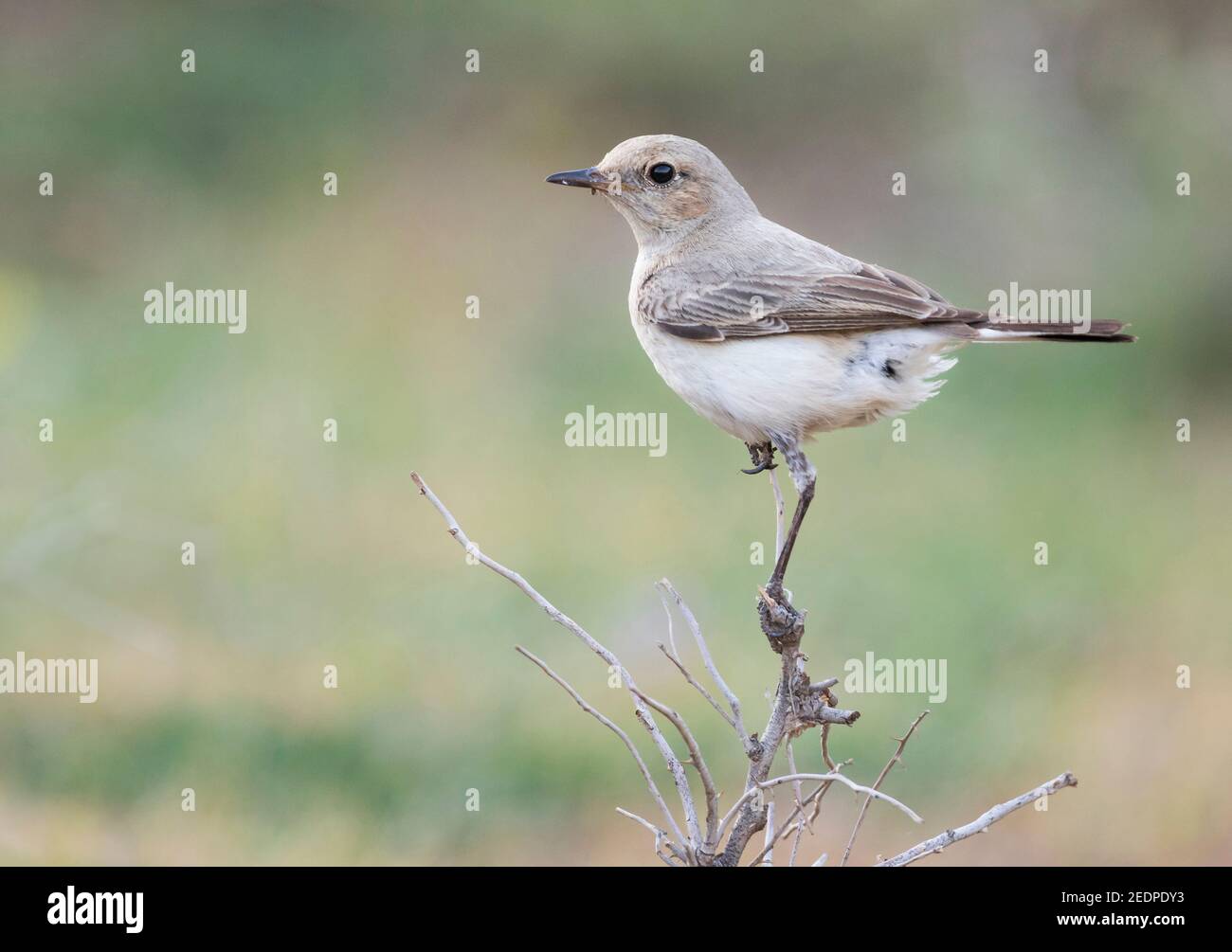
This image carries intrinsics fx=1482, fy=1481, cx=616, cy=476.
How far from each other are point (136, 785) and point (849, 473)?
21.5ft

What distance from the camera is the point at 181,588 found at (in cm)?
1032

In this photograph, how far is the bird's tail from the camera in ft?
13.8

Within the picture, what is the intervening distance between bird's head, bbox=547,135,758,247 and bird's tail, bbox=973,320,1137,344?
1094mm

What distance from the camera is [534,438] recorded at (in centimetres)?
1232

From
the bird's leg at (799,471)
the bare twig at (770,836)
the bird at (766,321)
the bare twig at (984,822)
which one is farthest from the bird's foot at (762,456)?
the bare twig at (984,822)

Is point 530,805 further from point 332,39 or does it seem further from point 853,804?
point 332,39

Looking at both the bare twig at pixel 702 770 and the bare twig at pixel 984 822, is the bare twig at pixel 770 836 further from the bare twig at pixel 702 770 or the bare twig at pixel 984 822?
the bare twig at pixel 984 822

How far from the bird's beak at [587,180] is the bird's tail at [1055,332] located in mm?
1362

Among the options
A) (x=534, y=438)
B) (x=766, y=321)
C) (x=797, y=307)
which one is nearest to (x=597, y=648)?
(x=766, y=321)

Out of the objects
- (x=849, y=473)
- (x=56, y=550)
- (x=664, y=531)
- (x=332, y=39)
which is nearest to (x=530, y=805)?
(x=664, y=531)

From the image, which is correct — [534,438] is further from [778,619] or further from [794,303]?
[778,619]

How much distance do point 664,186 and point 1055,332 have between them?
4.97 ft

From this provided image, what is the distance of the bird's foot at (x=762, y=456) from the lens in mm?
4809

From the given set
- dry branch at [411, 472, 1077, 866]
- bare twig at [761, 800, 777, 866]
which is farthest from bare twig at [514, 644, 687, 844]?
bare twig at [761, 800, 777, 866]
